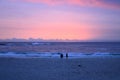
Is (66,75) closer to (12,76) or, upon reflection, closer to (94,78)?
(94,78)

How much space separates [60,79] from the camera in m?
12.5

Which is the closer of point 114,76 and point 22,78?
point 22,78

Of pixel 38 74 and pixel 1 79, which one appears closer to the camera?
pixel 1 79

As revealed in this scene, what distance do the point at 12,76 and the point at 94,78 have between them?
4.41 m

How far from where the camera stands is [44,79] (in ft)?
40.9

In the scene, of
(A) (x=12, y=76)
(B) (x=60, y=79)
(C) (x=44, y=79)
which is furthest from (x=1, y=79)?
(B) (x=60, y=79)

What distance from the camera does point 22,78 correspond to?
1262 centimetres

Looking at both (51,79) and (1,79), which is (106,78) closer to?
(51,79)

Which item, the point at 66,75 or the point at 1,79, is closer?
the point at 1,79

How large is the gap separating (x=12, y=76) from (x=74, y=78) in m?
3.36

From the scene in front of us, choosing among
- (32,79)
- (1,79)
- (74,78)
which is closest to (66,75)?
(74,78)

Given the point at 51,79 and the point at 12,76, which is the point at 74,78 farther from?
the point at 12,76

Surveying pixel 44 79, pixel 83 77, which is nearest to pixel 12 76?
pixel 44 79

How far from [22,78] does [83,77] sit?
326cm
